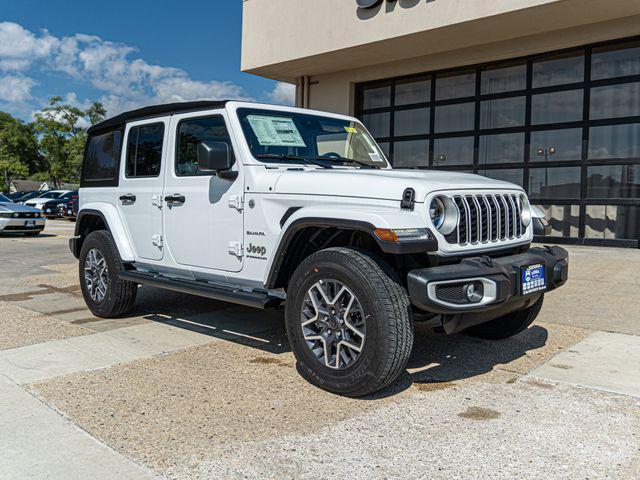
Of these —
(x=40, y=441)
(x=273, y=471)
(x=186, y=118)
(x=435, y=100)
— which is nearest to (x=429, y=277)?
(x=273, y=471)

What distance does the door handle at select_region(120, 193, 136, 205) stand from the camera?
563 cm

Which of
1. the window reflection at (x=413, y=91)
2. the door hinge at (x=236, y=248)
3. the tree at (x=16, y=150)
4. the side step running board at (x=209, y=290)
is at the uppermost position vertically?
the tree at (x=16, y=150)

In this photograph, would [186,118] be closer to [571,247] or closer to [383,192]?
[383,192]

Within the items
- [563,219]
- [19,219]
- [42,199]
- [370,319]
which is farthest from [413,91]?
[42,199]

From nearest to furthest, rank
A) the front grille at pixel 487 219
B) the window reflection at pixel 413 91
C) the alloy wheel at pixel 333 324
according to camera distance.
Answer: the alloy wheel at pixel 333 324 → the front grille at pixel 487 219 → the window reflection at pixel 413 91

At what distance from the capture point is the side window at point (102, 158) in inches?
237

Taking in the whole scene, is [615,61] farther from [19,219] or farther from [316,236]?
[19,219]

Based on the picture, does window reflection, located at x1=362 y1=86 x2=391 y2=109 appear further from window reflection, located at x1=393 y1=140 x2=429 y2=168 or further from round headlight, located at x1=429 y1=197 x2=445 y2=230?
round headlight, located at x1=429 y1=197 x2=445 y2=230

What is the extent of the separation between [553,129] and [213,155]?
10737 mm

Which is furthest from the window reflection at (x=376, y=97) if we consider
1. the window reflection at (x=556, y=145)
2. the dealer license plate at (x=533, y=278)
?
the dealer license plate at (x=533, y=278)

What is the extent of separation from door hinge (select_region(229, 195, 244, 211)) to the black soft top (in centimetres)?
79

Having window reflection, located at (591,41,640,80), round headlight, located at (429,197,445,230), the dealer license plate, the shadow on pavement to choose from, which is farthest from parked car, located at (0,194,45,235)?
the dealer license plate

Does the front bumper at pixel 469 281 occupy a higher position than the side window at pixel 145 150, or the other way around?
the side window at pixel 145 150

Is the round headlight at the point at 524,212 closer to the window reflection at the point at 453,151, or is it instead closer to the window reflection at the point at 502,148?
the window reflection at the point at 502,148
